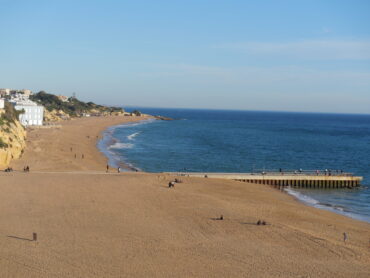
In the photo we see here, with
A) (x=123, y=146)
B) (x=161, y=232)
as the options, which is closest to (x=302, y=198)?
(x=161, y=232)

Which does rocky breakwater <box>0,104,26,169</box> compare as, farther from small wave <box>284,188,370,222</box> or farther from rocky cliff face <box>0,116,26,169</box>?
small wave <box>284,188,370,222</box>

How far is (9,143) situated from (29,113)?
4521 centimetres

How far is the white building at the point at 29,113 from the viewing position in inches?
3453

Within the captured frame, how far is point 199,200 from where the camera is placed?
30094mm

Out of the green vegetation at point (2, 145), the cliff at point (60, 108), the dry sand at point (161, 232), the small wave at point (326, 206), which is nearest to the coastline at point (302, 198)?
the small wave at point (326, 206)

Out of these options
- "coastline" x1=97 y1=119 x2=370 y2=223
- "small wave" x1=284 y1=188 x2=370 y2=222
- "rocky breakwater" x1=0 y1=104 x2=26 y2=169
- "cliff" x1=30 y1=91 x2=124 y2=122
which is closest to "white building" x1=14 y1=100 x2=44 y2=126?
"cliff" x1=30 y1=91 x2=124 y2=122

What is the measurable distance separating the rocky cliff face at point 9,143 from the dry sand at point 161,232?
7.35 m

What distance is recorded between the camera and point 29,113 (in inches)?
3546

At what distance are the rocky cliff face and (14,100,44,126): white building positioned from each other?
114 ft

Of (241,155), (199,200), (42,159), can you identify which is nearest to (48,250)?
(199,200)

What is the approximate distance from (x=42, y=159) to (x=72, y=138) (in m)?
25.9

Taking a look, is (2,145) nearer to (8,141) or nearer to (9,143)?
(9,143)

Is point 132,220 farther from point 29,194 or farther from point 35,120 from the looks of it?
point 35,120

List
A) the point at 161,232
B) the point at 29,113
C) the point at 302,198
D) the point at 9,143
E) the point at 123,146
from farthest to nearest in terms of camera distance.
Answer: the point at 29,113, the point at 123,146, the point at 9,143, the point at 302,198, the point at 161,232
